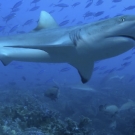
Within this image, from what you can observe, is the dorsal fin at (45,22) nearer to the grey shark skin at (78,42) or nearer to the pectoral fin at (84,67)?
the grey shark skin at (78,42)

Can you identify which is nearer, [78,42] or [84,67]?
[78,42]

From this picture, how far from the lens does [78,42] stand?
321 cm

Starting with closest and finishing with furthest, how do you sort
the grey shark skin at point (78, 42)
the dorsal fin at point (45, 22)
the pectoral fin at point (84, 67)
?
the grey shark skin at point (78, 42) → the pectoral fin at point (84, 67) → the dorsal fin at point (45, 22)

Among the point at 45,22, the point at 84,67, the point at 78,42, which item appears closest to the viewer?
the point at 78,42

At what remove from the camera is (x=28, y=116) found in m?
4.82

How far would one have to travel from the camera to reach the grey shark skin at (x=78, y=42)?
2.78m

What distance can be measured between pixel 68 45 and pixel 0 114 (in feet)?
8.39

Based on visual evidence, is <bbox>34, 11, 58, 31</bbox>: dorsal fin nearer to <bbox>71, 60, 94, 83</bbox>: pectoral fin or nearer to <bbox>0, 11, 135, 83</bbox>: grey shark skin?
<bbox>0, 11, 135, 83</bbox>: grey shark skin

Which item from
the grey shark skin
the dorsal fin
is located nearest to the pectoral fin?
the grey shark skin

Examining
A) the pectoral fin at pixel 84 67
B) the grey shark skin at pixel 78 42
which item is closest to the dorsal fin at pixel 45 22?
the grey shark skin at pixel 78 42

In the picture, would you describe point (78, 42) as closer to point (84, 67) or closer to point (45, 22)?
point (84, 67)

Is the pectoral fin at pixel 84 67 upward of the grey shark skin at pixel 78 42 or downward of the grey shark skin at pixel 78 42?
downward

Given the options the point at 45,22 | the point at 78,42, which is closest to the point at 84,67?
the point at 78,42

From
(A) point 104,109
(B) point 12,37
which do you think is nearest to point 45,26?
(B) point 12,37
